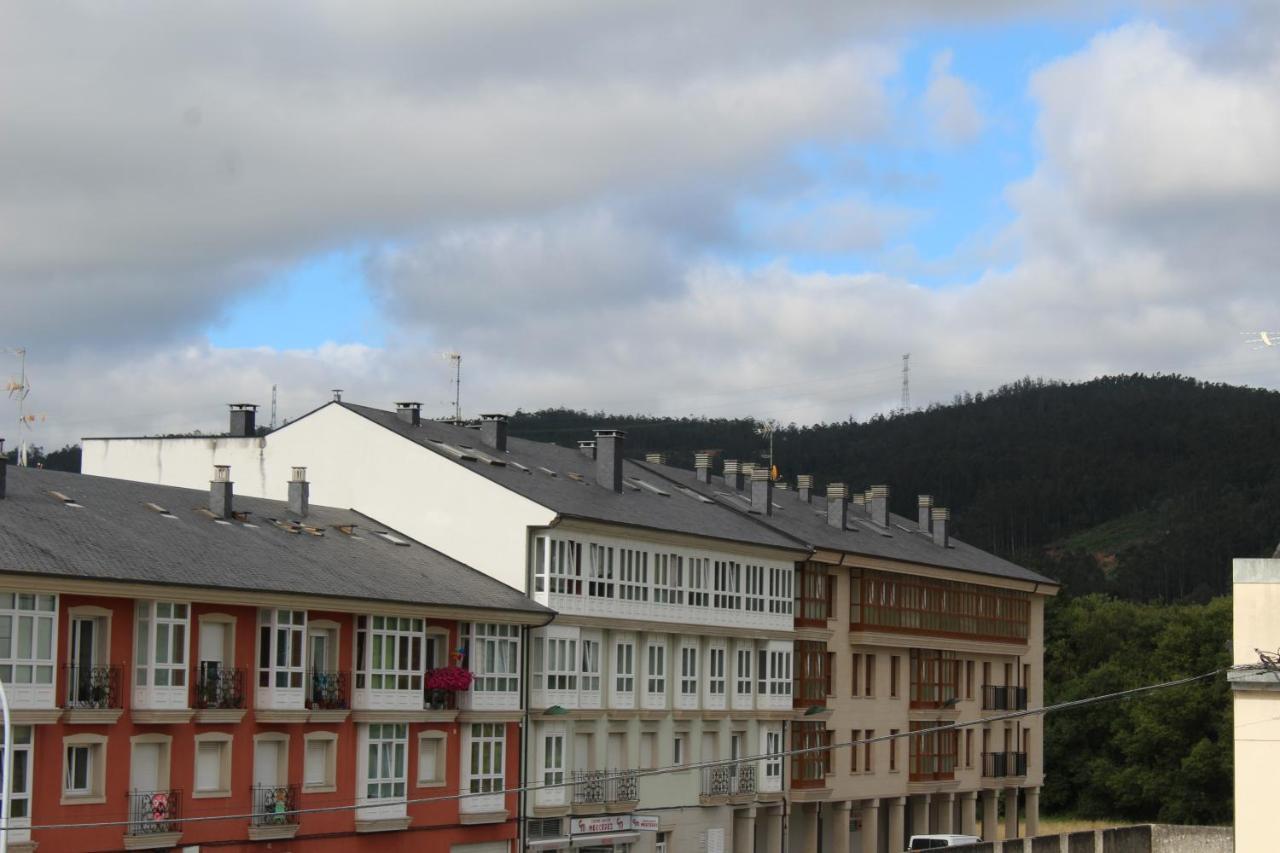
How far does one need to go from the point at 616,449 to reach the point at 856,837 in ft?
73.7

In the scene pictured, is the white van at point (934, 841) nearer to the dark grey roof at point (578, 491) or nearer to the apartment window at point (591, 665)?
the dark grey roof at point (578, 491)

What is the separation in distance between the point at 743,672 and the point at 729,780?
423 cm

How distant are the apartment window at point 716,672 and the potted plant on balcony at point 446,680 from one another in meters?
16.4

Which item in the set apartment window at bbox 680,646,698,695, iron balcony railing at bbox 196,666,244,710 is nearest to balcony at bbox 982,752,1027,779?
apartment window at bbox 680,646,698,695

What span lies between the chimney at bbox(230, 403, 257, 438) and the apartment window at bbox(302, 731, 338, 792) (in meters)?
18.9

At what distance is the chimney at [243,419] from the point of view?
7231 centimetres

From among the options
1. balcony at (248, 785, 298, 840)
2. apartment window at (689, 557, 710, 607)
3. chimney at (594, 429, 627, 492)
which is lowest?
balcony at (248, 785, 298, 840)

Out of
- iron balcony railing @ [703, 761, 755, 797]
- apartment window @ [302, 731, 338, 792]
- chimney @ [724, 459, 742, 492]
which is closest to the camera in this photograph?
apartment window @ [302, 731, 338, 792]

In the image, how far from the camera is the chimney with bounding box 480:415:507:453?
243 ft

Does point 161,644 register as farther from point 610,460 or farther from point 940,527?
point 940,527

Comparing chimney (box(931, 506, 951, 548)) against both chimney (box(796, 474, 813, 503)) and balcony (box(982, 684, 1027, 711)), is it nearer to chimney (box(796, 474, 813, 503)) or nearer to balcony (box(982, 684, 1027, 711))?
chimney (box(796, 474, 813, 503))

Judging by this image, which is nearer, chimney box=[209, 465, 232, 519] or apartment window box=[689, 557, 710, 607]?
chimney box=[209, 465, 232, 519]

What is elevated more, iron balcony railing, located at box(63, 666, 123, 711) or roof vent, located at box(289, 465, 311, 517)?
roof vent, located at box(289, 465, 311, 517)

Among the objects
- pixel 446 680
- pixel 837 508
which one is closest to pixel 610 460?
pixel 446 680
